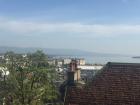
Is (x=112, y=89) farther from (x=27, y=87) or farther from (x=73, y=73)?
(x=27, y=87)

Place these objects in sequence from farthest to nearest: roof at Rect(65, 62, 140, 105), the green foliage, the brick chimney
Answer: the green foliage, the brick chimney, roof at Rect(65, 62, 140, 105)

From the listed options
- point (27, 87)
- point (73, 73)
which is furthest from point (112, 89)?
point (27, 87)

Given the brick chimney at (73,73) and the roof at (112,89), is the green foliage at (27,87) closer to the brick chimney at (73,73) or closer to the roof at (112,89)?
the brick chimney at (73,73)

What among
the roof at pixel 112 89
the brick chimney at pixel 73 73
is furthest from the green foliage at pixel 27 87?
the roof at pixel 112 89

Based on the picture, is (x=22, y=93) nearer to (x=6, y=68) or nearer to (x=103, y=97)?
(x=6, y=68)

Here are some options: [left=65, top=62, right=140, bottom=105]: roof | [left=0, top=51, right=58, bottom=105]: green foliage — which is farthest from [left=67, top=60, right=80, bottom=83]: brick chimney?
[left=65, top=62, right=140, bottom=105]: roof

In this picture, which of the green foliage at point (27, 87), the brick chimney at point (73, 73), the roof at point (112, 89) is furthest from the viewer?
the green foliage at point (27, 87)

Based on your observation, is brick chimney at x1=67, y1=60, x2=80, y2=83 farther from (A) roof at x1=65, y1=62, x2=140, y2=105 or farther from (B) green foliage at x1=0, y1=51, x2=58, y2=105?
(A) roof at x1=65, y1=62, x2=140, y2=105

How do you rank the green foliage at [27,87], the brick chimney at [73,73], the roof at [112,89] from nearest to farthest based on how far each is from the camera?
the roof at [112,89] → the brick chimney at [73,73] → the green foliage at [27,87]
